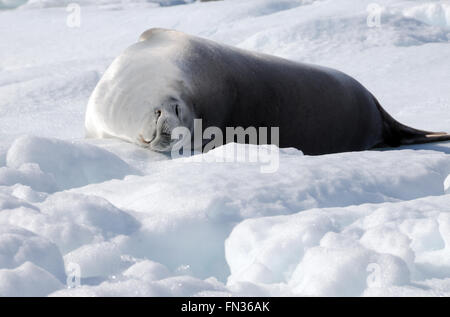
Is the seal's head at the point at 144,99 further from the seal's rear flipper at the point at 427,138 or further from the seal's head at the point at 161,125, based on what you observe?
the seal's rear flipper at the point at 427,138

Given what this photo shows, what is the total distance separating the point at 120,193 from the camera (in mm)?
2244

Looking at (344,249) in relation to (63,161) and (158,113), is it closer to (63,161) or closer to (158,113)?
(63,161)

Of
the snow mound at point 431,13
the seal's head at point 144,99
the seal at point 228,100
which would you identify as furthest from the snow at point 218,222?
the snow mound at point 431,13

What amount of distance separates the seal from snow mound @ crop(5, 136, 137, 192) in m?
0.49

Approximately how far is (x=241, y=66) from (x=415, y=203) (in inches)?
75.3

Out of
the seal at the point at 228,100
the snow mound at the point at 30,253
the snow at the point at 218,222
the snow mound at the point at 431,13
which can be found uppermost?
the snow mound at the point at 30,253

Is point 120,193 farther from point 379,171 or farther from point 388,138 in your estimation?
point 388,138

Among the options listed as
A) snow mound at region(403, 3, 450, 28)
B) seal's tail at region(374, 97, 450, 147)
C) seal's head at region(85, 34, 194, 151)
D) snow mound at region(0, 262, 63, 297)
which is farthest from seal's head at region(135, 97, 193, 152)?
snow mound at region(403, 3, 450, 28)

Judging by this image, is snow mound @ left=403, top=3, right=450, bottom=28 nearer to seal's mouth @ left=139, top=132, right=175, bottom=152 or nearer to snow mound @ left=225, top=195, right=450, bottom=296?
seal's mouth @ left=139, top=132, right=175, bottom=152

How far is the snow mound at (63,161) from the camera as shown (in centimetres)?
255

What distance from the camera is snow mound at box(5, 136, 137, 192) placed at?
8.36 ft

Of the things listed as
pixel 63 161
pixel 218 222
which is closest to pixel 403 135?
pixel 63 161
